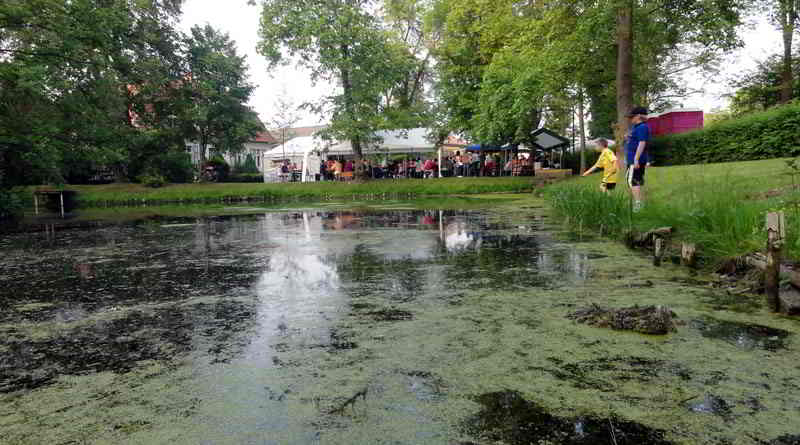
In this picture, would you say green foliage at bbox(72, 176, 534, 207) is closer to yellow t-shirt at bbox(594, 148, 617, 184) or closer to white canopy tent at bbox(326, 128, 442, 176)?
white canopy tent at bbox(326, 128, 442, 176)

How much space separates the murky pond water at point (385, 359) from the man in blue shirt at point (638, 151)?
2.17 m

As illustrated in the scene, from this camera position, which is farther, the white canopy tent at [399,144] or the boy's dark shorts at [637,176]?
the white canopy tent at [399,144]

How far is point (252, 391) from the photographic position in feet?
7.85

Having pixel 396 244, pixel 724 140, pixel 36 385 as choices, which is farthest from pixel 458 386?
pixel 724 140

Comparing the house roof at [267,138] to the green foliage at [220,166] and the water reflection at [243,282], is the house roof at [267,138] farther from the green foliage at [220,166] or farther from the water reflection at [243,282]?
the water reflection at [243,282]

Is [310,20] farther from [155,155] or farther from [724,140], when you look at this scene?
[724,140]

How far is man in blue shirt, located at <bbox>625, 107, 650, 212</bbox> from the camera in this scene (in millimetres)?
7172

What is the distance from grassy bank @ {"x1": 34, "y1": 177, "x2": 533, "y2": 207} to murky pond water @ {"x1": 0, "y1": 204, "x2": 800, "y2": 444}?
16922 millimetres

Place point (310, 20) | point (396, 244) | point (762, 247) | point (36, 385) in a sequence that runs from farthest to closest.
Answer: point (310, 20)
point (396, 244)
point (762, 247)
point (36, 385)

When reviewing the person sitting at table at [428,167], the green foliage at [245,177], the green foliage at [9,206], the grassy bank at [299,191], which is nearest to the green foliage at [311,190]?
the grassy bank at [299,191]

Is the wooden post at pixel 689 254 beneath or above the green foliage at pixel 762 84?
beneath

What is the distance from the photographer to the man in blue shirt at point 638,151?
282 inches

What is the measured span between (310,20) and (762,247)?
22.0 metres

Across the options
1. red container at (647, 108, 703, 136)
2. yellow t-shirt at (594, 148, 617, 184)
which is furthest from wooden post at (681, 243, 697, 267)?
red container at (647, 108, 703, 136)
